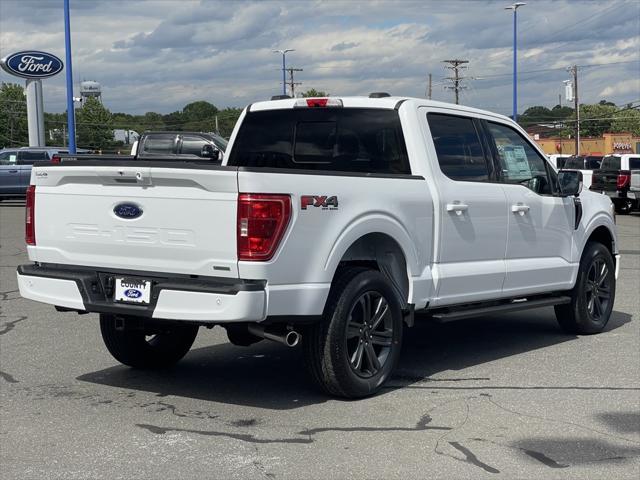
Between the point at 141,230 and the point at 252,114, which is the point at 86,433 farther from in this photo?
the point at 252,114

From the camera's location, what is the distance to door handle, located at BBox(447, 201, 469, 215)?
6.84 m

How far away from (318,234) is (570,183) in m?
3.49

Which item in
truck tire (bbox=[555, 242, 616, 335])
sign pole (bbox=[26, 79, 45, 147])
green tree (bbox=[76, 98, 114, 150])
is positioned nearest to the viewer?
truck tire (bbox=[555, 242, 616, 335])

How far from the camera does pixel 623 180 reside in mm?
27484

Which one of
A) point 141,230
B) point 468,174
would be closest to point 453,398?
point 468,174

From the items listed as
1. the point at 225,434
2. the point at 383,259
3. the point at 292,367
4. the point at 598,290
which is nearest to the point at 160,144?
the point at 598,290

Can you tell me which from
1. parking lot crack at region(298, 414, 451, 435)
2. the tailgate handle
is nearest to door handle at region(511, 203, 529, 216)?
parking lot crack at region(298, 414, 451, 435)

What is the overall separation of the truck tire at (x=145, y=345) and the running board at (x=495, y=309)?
6.10ft

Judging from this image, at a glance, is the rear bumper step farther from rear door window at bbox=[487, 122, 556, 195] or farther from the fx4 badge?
rear door window at bbox=[487, 122, 556, 195]

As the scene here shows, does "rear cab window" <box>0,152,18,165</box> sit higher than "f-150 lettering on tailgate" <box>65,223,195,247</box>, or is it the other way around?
"rear cab window" <box>0,152,18,165</box>

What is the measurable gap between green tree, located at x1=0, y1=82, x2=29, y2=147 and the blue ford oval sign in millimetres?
59823

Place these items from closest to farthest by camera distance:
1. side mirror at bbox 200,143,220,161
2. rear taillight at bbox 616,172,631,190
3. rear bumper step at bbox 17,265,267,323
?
rear bumper step at bbox 17,265,267,323 → side mirror at bbox 200,143,220,161 → rear taillight at bbox 616,172,631,190

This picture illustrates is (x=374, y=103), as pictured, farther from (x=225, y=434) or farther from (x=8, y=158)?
(x=8, y=158)

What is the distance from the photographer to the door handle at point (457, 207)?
6836mm
